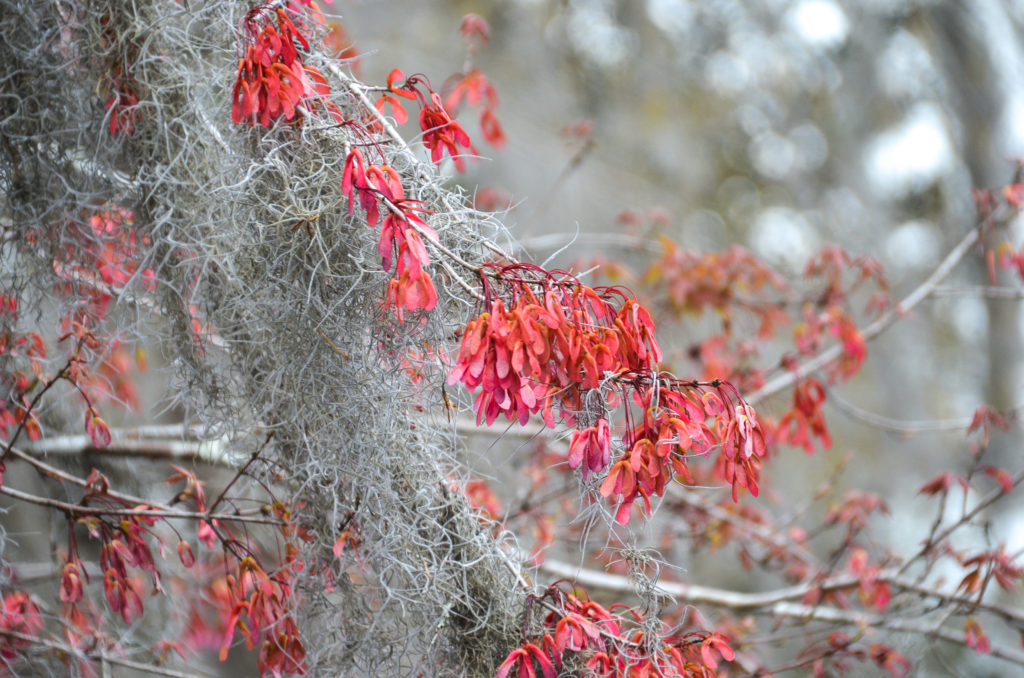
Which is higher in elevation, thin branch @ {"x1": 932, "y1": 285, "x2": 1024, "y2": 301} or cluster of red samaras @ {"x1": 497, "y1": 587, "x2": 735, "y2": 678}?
thin branch @ {"x1": 932, "y1": 285, "x2": 1024, "y2": 301}

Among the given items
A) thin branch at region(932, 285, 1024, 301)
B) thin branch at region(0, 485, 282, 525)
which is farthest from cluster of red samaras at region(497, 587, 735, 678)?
thin branch at region(932, 285, 1024, 301)

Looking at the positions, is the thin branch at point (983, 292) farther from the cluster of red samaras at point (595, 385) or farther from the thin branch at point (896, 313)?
the cluster of red samaras at point (595, 385)

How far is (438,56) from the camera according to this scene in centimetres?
614

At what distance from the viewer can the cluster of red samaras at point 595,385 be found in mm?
1058

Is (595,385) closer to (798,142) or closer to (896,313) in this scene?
(896,313)

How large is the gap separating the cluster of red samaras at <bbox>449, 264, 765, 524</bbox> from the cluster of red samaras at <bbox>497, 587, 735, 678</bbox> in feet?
0.77

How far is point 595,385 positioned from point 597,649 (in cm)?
49

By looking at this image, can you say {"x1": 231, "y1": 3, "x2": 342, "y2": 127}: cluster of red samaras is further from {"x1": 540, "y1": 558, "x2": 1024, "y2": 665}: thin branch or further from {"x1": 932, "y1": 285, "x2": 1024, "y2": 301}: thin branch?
{"x1": 932, "y1": 285, "x2": 1024, "y2": 301}: thin branch

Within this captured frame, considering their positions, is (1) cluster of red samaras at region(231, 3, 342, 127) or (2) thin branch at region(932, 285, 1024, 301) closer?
(1) cluster of red samaras at region(231, 3, 342, 127)

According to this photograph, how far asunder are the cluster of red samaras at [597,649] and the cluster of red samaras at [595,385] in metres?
0.24

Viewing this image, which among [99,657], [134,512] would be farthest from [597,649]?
[99,657]

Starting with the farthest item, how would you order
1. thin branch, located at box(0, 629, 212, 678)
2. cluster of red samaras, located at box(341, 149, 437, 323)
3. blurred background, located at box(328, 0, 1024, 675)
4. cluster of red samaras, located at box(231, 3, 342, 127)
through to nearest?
blurred background, located at box(328, 0, 1024, 675)
thin branch, located at box(0, 629, 212, 678)
cluster of red samaras, located at box(231, 3, 342, 127)
cluster of red samaras, located at box(341, 149, 437, 323)

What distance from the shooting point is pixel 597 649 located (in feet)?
4.12

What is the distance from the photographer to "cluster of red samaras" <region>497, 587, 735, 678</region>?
1219mm
